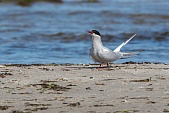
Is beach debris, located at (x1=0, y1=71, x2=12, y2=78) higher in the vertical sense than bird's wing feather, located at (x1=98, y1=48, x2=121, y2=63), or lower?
lower

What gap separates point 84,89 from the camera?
10.3 m

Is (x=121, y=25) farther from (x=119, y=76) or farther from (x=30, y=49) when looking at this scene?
(x=119, y=76)

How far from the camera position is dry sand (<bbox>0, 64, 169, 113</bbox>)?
8.82 m

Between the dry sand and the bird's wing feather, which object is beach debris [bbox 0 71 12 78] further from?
the bird's wing feather

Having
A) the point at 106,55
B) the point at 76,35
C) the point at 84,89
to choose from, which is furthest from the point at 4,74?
the point at 76,35

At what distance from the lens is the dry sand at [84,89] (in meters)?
8.82

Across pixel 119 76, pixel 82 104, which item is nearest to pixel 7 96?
pixel 82 104

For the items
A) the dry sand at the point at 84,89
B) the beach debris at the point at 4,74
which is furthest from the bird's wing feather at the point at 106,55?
the beach debris at the point at 4,74

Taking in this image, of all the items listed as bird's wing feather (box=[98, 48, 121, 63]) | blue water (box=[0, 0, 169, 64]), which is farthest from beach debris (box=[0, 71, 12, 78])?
blue water (box=[0, 0, 169, 64])

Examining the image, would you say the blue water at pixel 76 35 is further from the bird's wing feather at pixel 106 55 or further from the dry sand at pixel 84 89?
the dry sand at pixel 84 89

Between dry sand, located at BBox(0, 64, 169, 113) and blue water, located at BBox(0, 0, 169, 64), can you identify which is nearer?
dry sand, located at BBox(0, 64, 169, 113)

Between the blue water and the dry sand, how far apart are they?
365cm

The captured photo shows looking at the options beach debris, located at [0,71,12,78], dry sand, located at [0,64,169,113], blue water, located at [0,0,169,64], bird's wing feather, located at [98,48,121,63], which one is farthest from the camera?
blue water, located at [0,0,169,64]

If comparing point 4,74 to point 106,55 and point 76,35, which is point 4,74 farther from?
point 76,35
